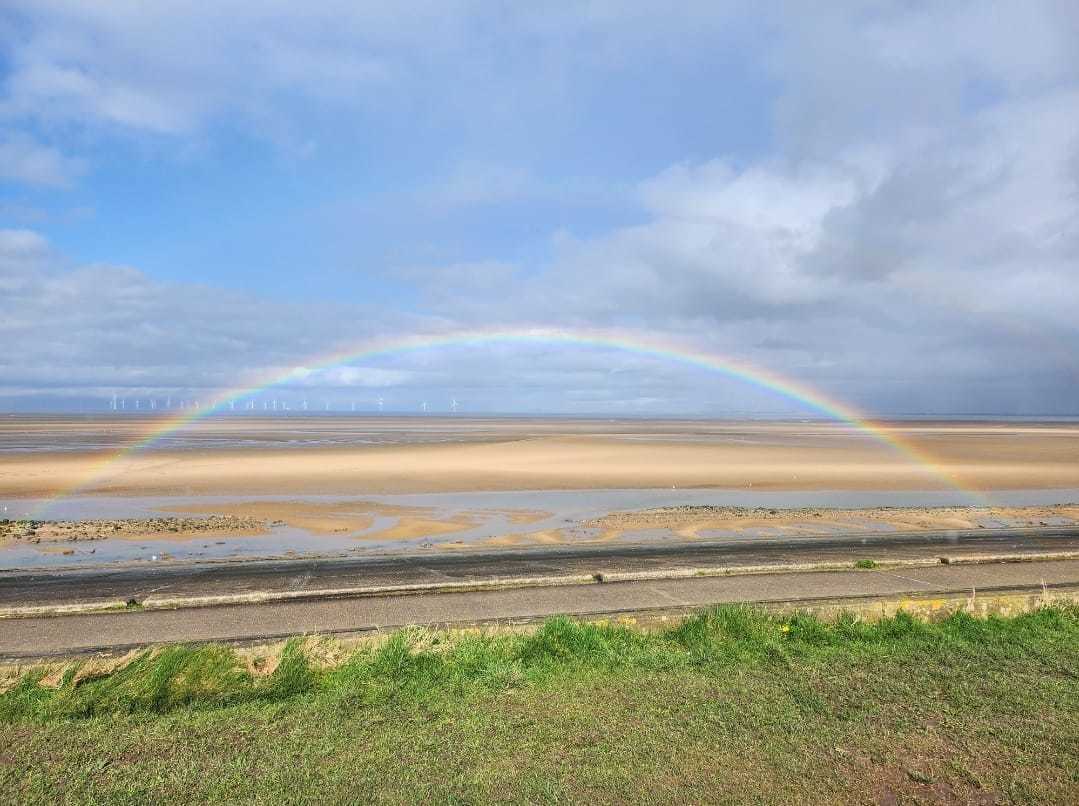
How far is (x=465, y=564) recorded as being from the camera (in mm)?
14891

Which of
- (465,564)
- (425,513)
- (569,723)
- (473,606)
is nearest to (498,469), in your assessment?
(425,513)

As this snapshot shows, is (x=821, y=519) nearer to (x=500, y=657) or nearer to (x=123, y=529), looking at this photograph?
(x=500, y=657)

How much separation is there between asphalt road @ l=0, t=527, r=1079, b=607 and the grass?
4.95m

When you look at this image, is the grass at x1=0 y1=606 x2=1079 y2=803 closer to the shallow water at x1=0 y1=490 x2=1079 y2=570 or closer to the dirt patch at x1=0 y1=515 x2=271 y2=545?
the shallow water at x1=0 y1=490 x2=1079 y2=570

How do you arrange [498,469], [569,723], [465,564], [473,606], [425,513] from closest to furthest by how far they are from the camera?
[569,723]
[473,606]
[465,564]
[425,513]
[498,469]

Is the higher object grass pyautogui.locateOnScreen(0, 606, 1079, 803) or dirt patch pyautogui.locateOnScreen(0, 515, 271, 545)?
grass pyautogui.locateOnScreen(0, 606, 1079, 803)

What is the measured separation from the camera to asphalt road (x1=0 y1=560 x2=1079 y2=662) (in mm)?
9469

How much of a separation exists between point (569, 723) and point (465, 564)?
28.9 ft

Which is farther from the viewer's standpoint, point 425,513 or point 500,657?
point 425,513

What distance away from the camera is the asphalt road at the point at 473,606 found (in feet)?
31.1

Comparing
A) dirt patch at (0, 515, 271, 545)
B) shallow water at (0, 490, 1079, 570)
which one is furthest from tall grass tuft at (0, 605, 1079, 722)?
dirt patch at (0, 515, 271, 545)

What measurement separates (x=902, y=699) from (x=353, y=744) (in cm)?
478

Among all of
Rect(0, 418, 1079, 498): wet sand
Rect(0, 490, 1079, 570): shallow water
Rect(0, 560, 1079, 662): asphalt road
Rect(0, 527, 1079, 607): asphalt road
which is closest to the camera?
Rect(0, 560, 1079, 662): asphalt road

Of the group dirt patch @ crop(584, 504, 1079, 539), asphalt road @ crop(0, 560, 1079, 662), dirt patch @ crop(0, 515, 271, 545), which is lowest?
dirt patch @ crop(584, 504, 1079, 539)
